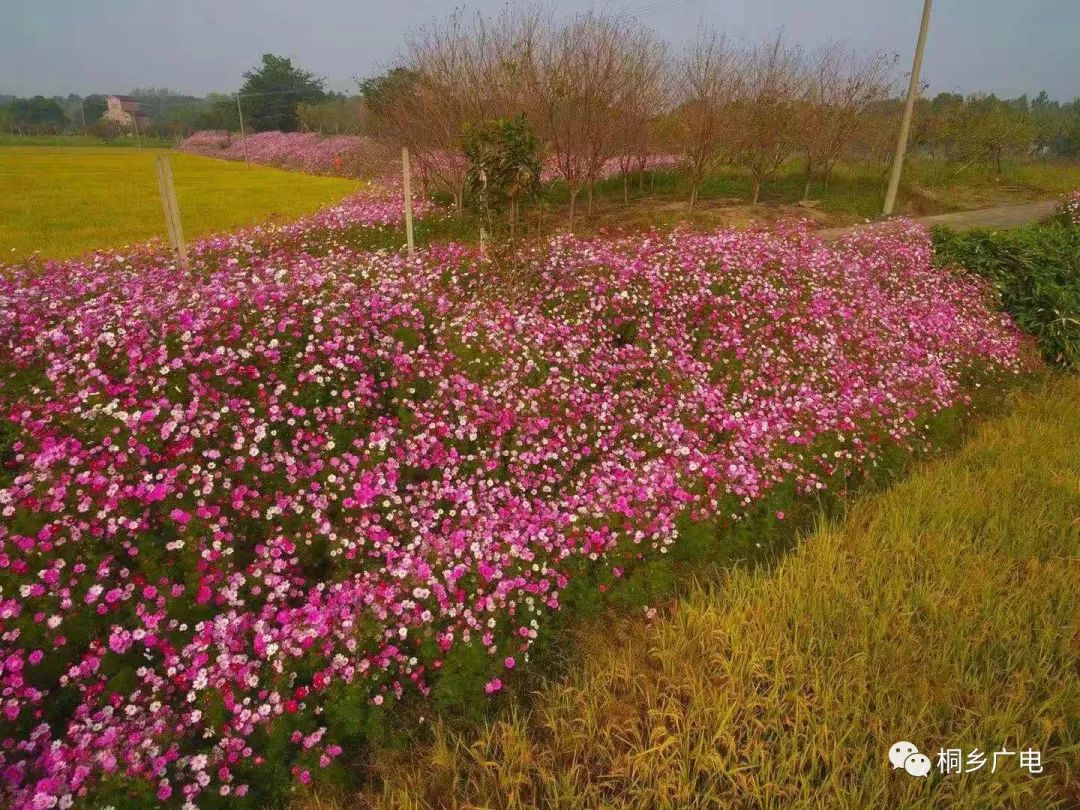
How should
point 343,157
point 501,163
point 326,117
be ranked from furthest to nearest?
point 326,117
point 343,157
point 501,163

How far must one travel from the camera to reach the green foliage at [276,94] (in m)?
64.3

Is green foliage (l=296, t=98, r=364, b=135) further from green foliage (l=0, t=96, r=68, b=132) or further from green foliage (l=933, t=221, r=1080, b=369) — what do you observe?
green foliage (l=933, t=221, r=1080, b=369)

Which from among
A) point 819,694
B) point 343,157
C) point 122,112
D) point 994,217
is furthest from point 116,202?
point 122,112

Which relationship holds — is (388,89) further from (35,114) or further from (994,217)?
(35,114)

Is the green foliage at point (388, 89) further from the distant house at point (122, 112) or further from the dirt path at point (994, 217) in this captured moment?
the distant house at point (122, 112)

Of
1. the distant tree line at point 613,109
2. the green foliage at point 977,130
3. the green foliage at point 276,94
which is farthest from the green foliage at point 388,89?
the green foliage at point 276,94

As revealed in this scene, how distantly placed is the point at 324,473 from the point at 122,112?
339 ft

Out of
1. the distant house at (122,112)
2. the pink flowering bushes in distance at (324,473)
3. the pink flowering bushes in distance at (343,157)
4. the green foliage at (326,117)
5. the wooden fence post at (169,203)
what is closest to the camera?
the pink flowering bushes in distance at (324,473)

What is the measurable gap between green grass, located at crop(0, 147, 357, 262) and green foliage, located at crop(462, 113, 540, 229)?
7.47 m

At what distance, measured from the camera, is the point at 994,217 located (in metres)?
18.6

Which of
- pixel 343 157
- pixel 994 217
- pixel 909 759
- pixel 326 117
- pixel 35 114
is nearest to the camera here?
pixel 909 759

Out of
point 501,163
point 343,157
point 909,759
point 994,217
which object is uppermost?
point 343,157

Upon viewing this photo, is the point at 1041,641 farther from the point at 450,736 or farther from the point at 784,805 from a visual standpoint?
the point at 450,736

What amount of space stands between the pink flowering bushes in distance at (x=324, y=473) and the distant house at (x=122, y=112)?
8870 cm
